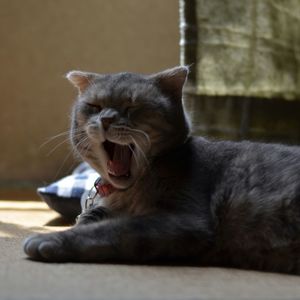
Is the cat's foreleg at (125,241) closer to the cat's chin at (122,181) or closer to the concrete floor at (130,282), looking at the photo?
the concrete floor at (130,282)

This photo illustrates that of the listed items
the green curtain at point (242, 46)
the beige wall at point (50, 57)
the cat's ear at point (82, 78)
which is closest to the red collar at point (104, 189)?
the cat's ear at point (82, 78)

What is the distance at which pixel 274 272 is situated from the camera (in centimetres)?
140

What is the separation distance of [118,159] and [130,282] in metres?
0.49

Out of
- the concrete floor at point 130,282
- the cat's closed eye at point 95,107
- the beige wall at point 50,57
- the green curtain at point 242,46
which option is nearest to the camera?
the concrete floor at point 130,282

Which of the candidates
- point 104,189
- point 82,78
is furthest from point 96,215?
point 82,78

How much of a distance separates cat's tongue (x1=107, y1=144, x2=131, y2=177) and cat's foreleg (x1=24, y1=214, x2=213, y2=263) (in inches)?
8.1

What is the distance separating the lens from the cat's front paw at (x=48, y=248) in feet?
4.35

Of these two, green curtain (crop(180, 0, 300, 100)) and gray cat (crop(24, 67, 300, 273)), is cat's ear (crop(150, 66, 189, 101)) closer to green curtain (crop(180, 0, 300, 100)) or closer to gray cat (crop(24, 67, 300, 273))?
gray cat (crop(24, 67, 300, 273))

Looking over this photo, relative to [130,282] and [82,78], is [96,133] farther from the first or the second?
[130,282]

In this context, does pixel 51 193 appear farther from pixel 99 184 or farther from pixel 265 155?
pixel 265 155

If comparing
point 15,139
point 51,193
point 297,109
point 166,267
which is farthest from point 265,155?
point 15,139

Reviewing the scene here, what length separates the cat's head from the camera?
4.93 ft

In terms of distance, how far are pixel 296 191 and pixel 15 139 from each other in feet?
8.78

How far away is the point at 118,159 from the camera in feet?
5.22
